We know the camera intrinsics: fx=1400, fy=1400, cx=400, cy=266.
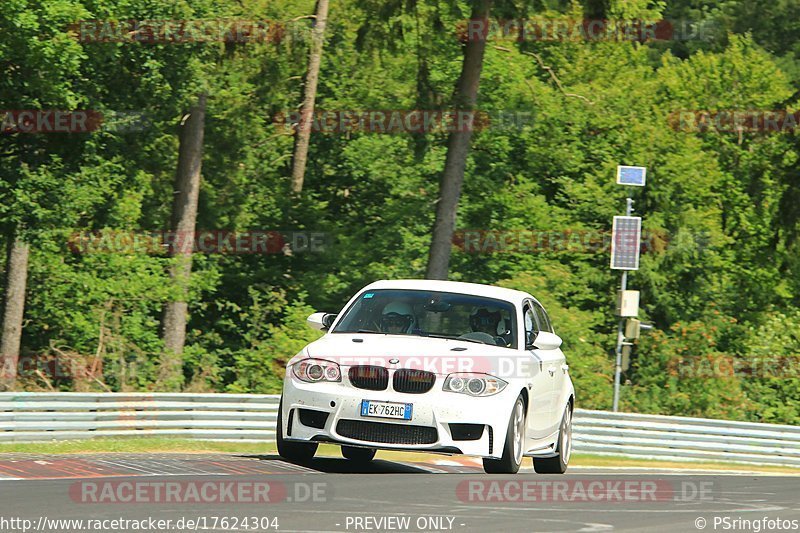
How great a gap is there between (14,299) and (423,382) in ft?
80.2

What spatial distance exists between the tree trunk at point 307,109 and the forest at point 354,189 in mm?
72

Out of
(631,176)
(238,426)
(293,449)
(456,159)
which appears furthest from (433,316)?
(456,159)

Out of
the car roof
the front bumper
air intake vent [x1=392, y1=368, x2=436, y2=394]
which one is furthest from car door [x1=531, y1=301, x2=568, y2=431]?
air intake vent [x1=392, y1=368, x2=436, y2=394]

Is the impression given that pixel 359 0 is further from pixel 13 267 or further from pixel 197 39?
pixel 13 267

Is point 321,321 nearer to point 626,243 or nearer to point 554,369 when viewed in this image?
point 554,369

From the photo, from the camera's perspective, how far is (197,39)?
33000 millimetres

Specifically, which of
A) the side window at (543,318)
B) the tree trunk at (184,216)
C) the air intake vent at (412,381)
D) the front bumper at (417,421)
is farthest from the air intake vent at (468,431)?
the tree trunk at (184,216)

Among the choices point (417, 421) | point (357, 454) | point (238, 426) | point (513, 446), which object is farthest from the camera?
point (238, 426)

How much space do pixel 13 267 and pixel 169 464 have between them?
74.6ft

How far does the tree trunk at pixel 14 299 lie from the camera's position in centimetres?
3419

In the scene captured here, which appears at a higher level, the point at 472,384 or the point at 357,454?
the point at 472,384

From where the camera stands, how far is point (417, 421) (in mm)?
11828

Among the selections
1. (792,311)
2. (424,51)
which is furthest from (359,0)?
(792,311)

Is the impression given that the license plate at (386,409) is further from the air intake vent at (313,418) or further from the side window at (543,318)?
the side window at (543,318)
